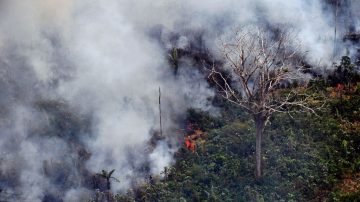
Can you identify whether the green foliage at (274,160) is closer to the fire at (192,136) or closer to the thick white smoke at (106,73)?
the fire at (192,136)

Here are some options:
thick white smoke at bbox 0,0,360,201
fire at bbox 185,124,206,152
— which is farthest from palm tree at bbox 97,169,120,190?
fire at bbox 185,124,206,152

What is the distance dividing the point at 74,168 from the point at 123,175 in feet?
7.63

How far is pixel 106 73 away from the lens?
2542 centimetres

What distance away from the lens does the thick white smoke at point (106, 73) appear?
21812 millimetres

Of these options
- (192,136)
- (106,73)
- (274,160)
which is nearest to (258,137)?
(274,160)

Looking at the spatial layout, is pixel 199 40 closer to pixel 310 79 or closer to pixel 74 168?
pixel 310 79

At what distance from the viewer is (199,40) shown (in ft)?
94.2

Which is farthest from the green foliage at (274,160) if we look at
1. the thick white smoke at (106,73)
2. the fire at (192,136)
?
the thick white smoke at (106,73)

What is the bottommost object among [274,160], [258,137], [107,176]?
[107,176]

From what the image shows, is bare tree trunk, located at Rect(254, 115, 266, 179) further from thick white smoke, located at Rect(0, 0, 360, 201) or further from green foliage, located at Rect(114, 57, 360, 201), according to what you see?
thick white smoke, located at Rect(0, 0, 360, 201)

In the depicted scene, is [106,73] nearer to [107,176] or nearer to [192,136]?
[192,136]

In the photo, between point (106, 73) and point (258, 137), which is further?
point (106, 73)

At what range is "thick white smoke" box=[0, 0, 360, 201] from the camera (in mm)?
21812

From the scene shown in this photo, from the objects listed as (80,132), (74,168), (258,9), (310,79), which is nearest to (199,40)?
(258,9)
